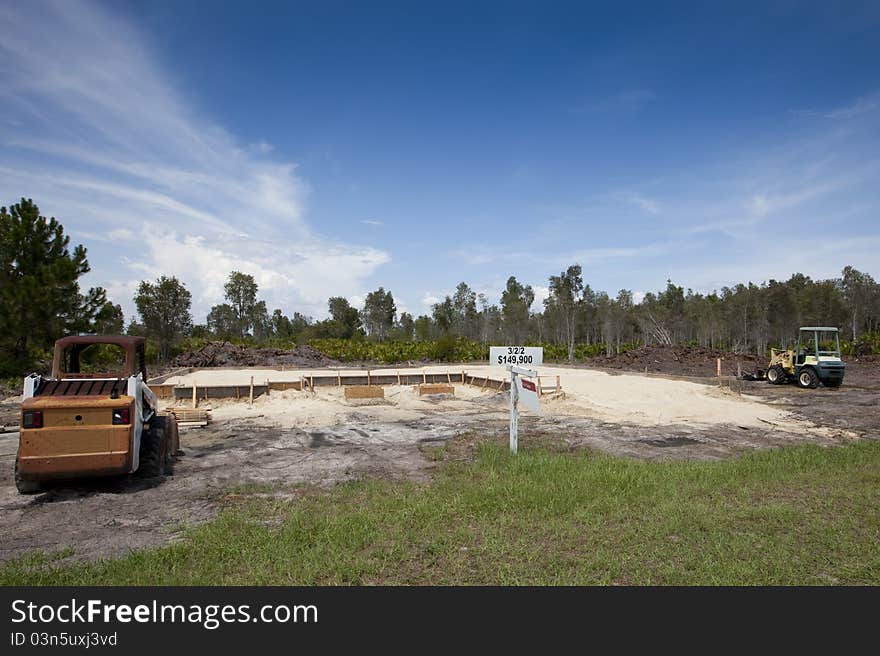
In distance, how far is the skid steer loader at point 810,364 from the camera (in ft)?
64.5

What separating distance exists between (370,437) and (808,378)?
707 inches

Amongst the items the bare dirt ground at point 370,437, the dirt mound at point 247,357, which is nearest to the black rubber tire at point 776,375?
the bare dirt ground at point 370,437

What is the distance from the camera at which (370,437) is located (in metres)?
10.9

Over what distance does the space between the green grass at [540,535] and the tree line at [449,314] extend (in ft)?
56.4

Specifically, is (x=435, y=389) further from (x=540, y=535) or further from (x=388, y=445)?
(x=540, y=535)

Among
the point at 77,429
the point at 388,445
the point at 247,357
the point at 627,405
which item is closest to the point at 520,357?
the point at 388,445

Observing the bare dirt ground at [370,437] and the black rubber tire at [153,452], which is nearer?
the bare dirt ground at [370,437]

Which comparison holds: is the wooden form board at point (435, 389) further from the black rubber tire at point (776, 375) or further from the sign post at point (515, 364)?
the black rubber tire at point (776, 375)

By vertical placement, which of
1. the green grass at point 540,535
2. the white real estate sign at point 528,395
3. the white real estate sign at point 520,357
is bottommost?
the green grass at point 540,535

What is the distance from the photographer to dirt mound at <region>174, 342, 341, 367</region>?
107 feet

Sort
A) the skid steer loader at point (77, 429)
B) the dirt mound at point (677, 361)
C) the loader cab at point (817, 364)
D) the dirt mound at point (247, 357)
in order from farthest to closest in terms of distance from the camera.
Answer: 1. the dirt mound at point (247, 357)
2. the dirt mound at point (677, 361)
3. the loader cab at point (817, 364)
4. the skid steer loader at point (77, 429)

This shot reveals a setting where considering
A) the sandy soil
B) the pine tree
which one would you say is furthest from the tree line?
the sandy soil

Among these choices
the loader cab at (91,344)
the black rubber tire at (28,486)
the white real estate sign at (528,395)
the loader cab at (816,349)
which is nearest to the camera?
the black rubber tire at (28,486)
